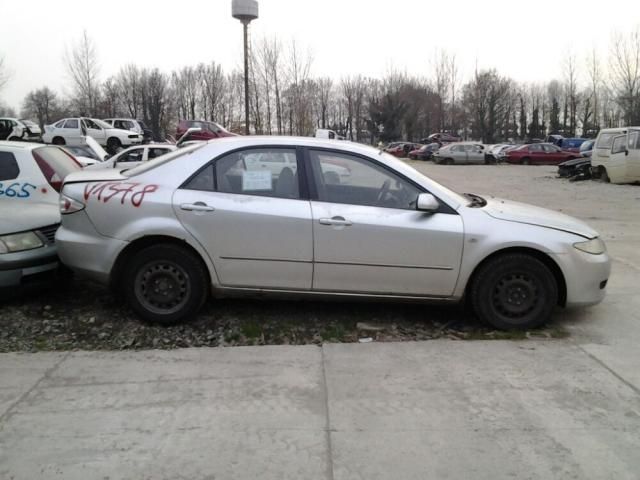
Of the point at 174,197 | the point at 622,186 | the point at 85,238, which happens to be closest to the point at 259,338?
the point at 174,197

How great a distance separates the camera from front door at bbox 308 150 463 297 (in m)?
4.29

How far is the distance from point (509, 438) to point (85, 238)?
3459mm

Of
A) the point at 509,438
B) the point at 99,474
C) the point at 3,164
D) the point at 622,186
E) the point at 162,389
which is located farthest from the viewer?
the point at 622,186

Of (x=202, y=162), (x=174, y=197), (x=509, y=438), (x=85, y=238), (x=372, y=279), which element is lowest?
(x=509, y=438)

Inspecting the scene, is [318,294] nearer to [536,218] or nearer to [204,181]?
[204,181]

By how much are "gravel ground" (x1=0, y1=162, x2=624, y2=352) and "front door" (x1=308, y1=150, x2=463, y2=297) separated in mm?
389

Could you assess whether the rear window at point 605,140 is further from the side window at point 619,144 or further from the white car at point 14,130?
the white car at point 14,130

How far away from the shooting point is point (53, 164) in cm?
575

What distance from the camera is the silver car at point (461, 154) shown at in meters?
38.5

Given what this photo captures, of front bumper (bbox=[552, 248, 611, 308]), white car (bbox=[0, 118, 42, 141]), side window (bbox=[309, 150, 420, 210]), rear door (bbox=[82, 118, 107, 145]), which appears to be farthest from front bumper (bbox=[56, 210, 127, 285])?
white car (bbox=[0, 118, 42, 141])

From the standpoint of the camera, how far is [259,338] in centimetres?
440

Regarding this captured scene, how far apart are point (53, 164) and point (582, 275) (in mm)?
5176

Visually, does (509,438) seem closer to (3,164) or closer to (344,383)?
(344,383)

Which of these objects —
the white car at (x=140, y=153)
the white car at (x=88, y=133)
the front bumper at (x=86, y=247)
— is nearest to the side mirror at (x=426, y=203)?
the front bumper at (x=86, y=247)
